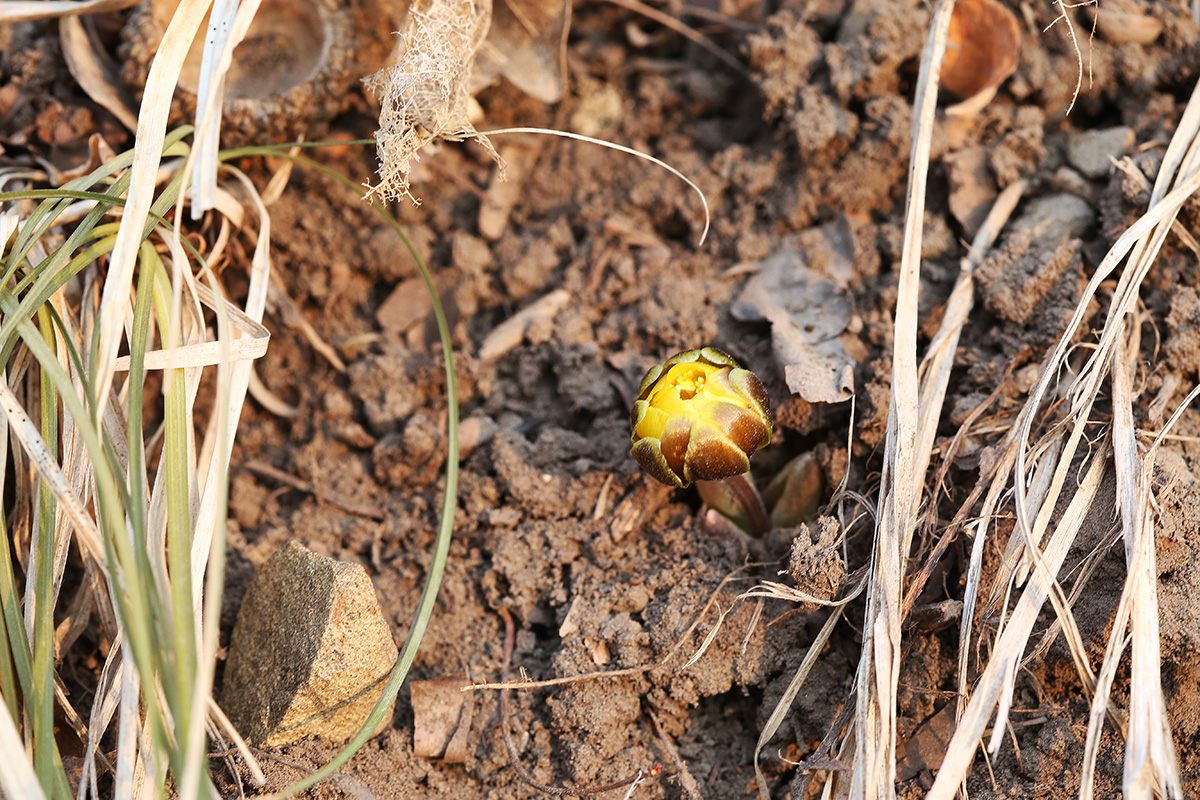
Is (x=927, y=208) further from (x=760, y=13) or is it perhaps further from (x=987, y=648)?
(x=987, y=648)

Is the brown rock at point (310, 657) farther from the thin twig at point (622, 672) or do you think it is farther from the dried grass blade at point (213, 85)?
the dried grass blade at point (213, 85)

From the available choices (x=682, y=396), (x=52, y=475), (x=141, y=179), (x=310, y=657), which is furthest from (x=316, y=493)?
(x=682, y=396)

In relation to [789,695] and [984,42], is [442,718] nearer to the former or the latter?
[789,695]

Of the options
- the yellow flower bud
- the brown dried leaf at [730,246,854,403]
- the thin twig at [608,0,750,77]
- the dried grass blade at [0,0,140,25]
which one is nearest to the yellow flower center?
the yellow flower bud

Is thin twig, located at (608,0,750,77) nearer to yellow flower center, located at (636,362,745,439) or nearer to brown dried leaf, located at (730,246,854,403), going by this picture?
brown dried leaf, located at (730,246,854,403)

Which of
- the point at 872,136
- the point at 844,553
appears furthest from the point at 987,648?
the point at 872,136

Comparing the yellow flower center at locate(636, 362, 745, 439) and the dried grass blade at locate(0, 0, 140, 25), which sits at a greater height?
the dried grass blade at locate(0, 0, 140, 25)
